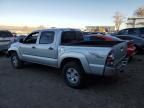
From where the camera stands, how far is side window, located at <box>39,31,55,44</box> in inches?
233

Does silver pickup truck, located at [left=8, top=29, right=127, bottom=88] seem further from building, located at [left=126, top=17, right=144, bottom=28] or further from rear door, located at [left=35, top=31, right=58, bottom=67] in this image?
building, located at [left=126, top=17, right=144, bottom=28]

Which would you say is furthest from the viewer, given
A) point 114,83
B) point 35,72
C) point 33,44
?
point 35,72

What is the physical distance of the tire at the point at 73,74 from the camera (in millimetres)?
5039

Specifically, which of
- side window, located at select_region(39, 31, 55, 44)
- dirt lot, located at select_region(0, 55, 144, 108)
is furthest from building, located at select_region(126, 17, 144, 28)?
side window, located at select_region(39, 31, 55, 44)

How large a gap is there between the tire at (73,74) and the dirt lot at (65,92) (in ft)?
0.66

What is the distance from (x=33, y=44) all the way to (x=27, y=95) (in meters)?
2.40

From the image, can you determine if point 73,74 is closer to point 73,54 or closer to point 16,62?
point 73,54

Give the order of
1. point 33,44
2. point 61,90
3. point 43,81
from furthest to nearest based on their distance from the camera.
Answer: point 33,44 → point 43,81 → point 61,90

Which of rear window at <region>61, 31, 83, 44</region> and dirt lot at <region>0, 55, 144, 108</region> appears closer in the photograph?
dirt lot at <region>0, 55, 144, 108</region>

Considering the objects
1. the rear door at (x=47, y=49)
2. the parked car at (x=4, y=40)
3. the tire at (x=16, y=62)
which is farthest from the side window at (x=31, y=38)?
the parked car at (x=4, y=40)

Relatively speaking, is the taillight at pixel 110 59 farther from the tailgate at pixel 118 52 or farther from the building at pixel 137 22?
the building at pixel 137 22

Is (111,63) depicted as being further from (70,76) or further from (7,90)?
(7,90)

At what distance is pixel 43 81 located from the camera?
6051mm

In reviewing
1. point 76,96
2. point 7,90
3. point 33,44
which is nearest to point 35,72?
point 33,44
